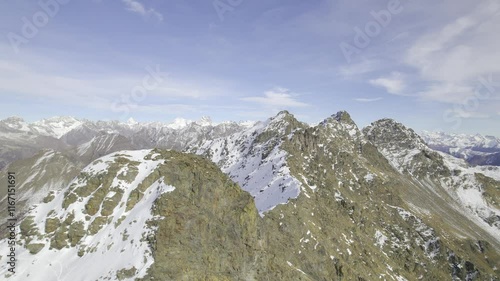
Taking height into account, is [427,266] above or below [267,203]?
below

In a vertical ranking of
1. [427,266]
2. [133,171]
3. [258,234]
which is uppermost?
[133,171]

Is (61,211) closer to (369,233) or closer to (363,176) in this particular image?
(369,233)

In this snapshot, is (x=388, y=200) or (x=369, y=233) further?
(x=388, y=200)

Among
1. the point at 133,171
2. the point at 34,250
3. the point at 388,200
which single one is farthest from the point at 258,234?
the point at 388,200

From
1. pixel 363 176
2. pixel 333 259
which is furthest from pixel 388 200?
pixel 333 259

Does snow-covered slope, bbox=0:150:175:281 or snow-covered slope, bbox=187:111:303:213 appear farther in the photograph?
snow-covered slope, bbox=187:111:303:213

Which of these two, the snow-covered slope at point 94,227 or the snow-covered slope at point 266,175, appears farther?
the snow-covered slope at point 266,175

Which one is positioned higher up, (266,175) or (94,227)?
(266,175)

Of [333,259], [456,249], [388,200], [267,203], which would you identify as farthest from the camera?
[388,200]

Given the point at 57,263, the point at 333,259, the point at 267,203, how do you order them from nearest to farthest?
1. the point at 57,263
2. the point at 333,259
3. the point at 267,203

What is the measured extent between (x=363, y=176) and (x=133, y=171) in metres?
147

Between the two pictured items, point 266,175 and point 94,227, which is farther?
point 266,175

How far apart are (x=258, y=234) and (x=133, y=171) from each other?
2405 centimetres

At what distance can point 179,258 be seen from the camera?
45.3 meters
